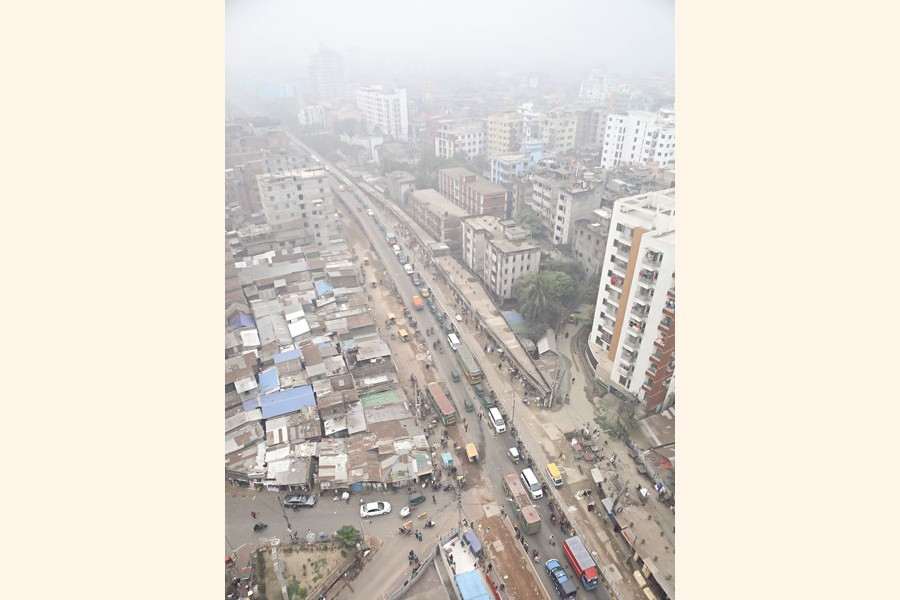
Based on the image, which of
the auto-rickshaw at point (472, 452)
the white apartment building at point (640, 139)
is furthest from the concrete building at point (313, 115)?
the auto-rickshaw at point (472, 452)

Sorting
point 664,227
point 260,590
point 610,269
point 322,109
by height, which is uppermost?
point 322,109

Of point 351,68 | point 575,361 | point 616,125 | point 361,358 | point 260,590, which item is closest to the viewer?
point 260,590

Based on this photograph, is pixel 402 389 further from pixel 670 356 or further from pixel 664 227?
pixel 664 227

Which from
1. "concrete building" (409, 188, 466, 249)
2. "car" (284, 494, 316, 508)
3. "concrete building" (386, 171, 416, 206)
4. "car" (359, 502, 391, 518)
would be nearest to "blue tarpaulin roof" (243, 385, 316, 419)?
"car" (284, 494, 316, 508)

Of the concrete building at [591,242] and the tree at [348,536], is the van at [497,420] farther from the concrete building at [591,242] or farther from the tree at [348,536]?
the concrete building at [591,242]

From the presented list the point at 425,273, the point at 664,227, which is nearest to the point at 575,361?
the point at 664,227
